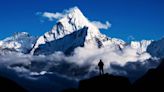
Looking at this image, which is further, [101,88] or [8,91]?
[8,91]

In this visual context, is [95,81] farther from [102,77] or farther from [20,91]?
[20,91]

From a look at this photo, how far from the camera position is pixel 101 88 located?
159m

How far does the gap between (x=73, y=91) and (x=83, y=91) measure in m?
14.6

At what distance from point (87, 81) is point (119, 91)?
11036 mm

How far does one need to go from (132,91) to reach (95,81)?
42.1 ft

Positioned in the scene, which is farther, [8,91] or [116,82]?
[8,91]

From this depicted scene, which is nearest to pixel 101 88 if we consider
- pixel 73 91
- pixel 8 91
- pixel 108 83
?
pixel 108 83

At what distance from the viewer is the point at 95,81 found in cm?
16038

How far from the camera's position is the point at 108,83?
159 metres

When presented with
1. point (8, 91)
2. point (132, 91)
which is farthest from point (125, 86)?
point (8, 91)

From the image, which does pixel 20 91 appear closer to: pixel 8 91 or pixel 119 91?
pixel 8 91

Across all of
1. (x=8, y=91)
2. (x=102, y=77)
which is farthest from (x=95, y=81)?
(x=8, y=91)

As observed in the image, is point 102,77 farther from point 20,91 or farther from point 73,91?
point 20,91

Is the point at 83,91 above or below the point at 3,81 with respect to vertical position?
below
